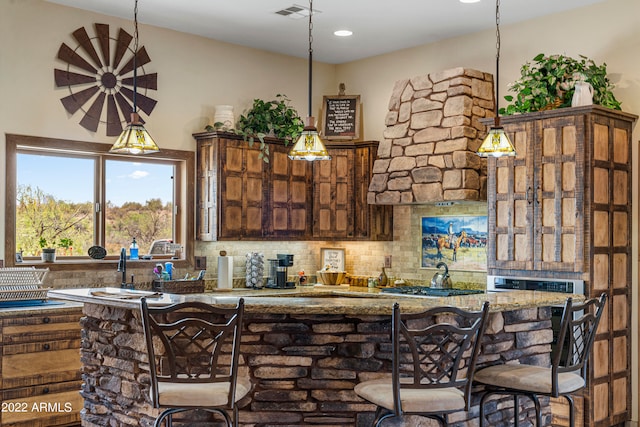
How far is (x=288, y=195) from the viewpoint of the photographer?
24.2ft

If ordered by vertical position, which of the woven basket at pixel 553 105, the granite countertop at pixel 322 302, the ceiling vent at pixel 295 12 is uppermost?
the ceiling vent at pixel 295 12

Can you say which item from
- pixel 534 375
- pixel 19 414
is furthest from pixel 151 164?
pixel 534 375

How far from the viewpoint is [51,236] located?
6211 mm

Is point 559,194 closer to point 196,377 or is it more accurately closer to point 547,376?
point 547,376

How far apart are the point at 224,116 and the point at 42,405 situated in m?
3.10

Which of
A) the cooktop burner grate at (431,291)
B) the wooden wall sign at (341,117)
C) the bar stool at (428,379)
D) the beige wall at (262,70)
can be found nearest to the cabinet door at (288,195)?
the beige wall at (262,70)

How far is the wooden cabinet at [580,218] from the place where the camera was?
539 centimetres

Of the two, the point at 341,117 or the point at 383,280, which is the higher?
the point at 341,117

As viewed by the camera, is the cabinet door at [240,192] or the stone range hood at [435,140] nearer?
the stone range hood at [435,140]

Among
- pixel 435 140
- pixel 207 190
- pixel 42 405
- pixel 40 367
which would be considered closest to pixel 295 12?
pixel 435 140

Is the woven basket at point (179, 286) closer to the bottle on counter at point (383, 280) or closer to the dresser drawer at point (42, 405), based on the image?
the dresser drawer at point (42, 405)

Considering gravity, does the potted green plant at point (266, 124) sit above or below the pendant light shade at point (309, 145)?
above

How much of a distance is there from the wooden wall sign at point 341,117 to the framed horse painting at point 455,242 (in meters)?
1.30

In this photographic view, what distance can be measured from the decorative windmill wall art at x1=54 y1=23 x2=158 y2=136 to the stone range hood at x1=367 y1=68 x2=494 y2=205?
237cm
